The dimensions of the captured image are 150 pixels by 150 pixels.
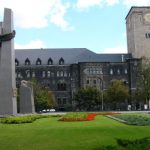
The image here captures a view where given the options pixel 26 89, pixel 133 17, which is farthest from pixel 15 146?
pixel 133 17

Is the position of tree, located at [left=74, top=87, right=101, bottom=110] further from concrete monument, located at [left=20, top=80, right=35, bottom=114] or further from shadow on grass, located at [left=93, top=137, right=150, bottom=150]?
shadow on grass, located at [left=93, top=137, right=150, bottom=150]

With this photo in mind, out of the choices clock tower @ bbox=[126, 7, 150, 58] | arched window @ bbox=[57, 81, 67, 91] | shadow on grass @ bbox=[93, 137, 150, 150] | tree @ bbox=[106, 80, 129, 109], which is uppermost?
clock tower @ bbox=[126, 7, 150, 58]

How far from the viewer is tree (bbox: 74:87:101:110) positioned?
10506 centimetres

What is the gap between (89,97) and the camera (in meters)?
105

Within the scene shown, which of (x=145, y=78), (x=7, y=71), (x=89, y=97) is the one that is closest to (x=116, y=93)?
(x=89, y=97)

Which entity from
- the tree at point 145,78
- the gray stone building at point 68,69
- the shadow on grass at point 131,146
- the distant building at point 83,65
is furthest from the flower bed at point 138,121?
the gray stone building at point 68,69

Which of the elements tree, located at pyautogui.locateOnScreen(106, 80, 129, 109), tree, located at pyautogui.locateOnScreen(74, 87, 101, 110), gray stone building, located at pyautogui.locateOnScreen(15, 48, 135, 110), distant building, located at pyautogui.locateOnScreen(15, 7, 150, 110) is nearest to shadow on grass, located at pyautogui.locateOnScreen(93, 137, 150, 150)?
tree, located at pyautogui.locateOnScreen(74, 87, 101, 110)

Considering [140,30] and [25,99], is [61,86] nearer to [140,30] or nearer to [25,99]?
[140,30]

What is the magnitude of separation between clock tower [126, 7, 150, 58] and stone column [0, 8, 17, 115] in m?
85.3

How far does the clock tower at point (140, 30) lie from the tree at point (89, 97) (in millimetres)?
21306

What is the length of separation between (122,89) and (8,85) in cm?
7341

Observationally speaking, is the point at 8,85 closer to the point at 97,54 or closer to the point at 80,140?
the point at 80,140

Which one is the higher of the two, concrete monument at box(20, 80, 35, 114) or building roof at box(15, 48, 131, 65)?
building roof at box(15, 48, 131, 65)

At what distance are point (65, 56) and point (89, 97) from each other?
83.6ft
